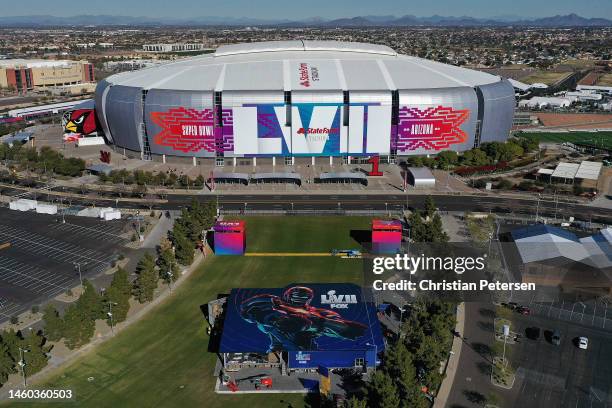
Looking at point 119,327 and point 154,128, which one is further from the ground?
point 154,128

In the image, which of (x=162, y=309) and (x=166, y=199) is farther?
(x=166, y=199)

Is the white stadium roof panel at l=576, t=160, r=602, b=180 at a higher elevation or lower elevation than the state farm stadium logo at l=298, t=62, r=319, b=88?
lower

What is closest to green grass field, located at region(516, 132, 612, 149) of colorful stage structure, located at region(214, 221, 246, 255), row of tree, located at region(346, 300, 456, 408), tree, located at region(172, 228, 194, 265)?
colorful stage structure, located at region(214, 221, 246, 255)

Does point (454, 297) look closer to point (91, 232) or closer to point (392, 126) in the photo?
point (91, 232)

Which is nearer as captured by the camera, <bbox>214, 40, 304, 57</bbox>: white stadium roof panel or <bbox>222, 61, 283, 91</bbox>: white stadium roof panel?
<bbox>222, 61, 283, 91</bbox>: white stadium roof panel

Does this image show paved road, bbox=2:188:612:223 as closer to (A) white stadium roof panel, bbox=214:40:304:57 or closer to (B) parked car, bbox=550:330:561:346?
(B) parked car, bbox=550:330:561:346

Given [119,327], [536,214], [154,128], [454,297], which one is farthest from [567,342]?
[154,128]

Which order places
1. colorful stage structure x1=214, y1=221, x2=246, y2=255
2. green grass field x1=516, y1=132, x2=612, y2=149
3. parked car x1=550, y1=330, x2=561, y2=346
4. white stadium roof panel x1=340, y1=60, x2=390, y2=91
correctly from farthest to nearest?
1. green grass field x1=516, y1=132, x2=612, y2=149
2. white stadium roof panel x1=340, y1=60, x2=390, y2=91
3. colorful stage structure x1=214, y1=221, x2=246, y2=255
4. parked car x1=550, y1=330, x2=561, y2=346
